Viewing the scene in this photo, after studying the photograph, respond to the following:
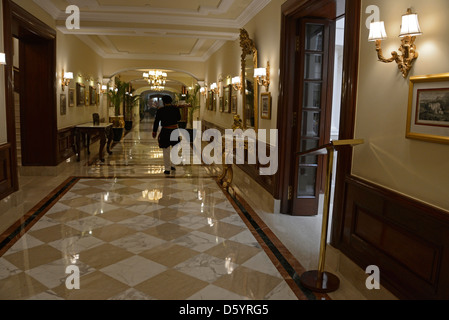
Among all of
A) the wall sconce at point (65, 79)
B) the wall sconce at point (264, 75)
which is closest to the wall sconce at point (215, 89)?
the wall sconce at point (65, 79)

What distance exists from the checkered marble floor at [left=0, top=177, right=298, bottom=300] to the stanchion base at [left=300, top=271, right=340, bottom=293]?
157 millimetres

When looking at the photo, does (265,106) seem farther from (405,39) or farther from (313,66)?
(405,39)

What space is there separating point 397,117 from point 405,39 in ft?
1.76

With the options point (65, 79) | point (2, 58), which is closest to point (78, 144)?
point (65, 79)

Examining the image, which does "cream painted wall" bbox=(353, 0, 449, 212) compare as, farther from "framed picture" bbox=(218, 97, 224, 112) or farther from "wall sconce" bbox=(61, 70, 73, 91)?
"framed picture" bbox=(218, 97, 224, 112)

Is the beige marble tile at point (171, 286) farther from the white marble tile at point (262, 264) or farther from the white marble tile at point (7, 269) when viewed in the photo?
the white marble tile at point (7, 269)

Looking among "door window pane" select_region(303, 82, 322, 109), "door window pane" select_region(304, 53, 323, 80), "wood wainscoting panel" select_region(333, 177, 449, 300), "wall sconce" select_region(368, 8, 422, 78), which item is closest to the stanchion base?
"wood wainscoting panel" select_region(333, 177, 449, 300)

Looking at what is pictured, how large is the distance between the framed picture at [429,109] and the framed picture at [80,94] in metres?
9.01

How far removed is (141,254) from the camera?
11.8 ft

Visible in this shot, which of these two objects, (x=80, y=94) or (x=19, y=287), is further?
(x=80, y=94)

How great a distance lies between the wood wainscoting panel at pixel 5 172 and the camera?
196 inches

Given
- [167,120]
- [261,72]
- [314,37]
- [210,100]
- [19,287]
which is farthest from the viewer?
[210,100]

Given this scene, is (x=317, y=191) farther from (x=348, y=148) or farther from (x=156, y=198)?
(x=156, y=198)
